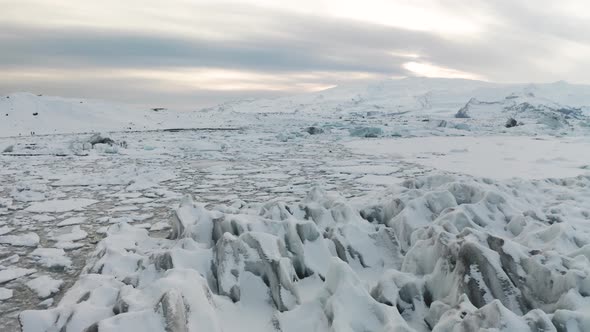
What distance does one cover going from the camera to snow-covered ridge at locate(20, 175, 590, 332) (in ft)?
9.89

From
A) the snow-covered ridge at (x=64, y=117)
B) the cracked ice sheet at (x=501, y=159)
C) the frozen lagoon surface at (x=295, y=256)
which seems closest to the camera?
the frozen lagoon surface at (x=295, y=256)

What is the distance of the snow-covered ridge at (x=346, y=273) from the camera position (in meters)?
3.01

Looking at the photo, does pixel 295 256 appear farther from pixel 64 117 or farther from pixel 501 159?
pixel 64 117

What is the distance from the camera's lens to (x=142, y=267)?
168 inches

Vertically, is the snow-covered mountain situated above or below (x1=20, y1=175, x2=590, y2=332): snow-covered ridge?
below

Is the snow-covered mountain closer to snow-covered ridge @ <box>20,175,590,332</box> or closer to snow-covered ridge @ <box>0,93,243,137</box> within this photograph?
snow-covered ridge @ <box>0,93,243,137</box>

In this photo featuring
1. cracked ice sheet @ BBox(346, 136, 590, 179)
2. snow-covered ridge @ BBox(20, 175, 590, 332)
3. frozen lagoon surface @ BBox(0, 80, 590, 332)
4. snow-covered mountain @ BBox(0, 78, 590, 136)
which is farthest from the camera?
snow-covered mountain @ BBox(0, 78, 590, 136)

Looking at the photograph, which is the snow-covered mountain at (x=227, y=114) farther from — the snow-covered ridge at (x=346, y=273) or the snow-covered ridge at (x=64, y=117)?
the snow-covered ridge at (x=346, y=273)

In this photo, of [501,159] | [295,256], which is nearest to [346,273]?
[295,256]

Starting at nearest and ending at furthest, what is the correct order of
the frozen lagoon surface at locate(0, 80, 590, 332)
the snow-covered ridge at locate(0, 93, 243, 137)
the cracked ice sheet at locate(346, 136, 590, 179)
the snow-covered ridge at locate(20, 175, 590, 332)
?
the snow-covered ridge at locate(20, 175, 590, 332)
the frozen lagoon surface at locate(0, 80, 590, 332)
the cracked ice sheet at locate(346, 136, 590, 179)
the snow-covered ridge at locate(0, 93, 243, 137)

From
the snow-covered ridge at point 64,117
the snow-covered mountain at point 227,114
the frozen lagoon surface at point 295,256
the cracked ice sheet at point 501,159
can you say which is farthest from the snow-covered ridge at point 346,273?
the snow-covered ridge at point 64,117

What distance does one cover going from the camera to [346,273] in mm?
3465

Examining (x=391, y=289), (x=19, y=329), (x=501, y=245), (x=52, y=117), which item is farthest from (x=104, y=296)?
(x=52, y=117)

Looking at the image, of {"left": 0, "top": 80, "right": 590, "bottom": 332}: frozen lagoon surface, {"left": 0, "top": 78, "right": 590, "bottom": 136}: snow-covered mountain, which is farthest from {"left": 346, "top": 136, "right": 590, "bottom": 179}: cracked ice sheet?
{"left": 0, "top": 78, "right": 590, "bottom": 136}: snow-covered mountain
